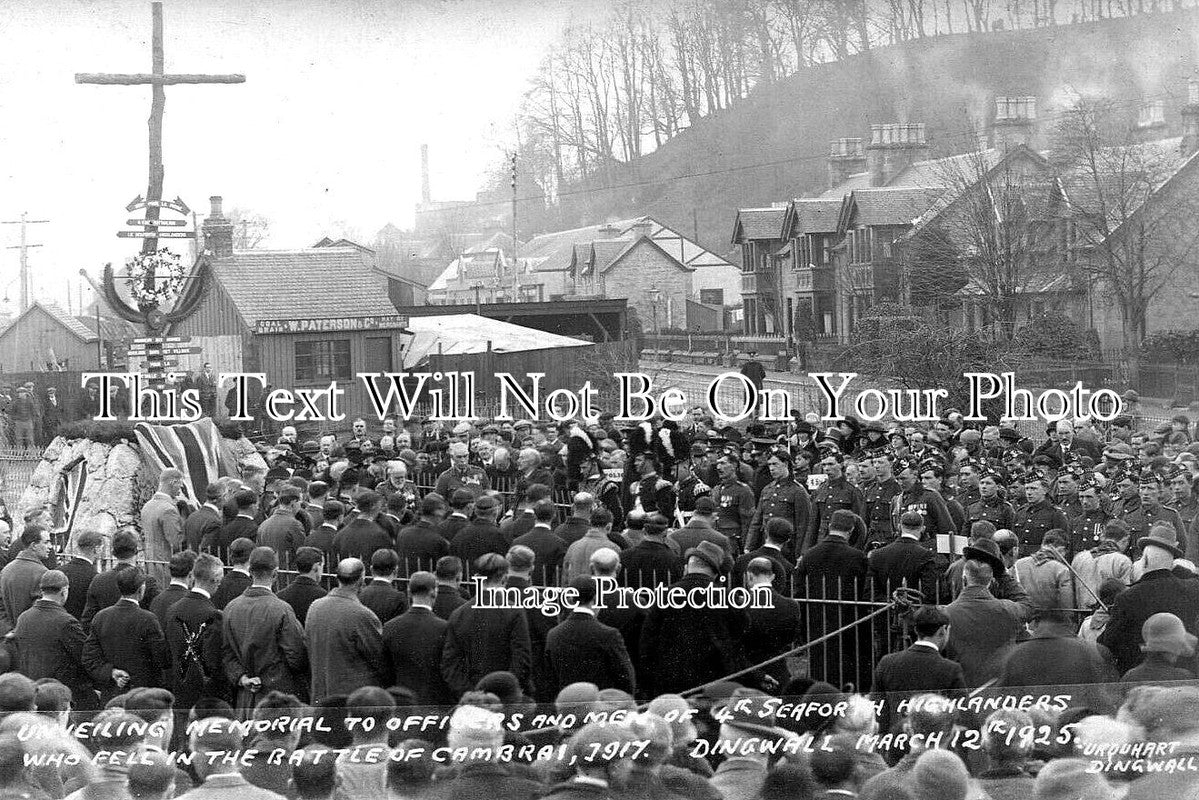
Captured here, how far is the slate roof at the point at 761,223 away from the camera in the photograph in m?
14.8

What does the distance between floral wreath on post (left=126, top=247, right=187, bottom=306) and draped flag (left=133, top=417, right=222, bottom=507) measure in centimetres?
148

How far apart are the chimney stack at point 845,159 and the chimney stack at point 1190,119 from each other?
15.1ft

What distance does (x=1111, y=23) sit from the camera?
47.8ft

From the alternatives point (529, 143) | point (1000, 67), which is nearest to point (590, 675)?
point (529, 143)

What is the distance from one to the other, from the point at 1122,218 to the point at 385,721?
37.4 feet

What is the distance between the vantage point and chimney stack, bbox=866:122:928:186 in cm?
1468

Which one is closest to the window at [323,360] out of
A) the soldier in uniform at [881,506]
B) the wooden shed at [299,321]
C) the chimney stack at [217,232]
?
the wooden shed at [299,321]

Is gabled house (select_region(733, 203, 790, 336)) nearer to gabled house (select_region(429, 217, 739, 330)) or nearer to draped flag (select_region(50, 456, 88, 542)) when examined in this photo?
gabled house (select_region(429, 217, 739, 330))

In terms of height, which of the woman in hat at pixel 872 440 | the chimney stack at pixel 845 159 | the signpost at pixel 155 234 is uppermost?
the chimney stack at pixel 845 159

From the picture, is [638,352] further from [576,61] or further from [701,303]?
[576,61]

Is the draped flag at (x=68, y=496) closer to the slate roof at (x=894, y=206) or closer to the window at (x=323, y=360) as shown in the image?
the window at (x=323, y=360)

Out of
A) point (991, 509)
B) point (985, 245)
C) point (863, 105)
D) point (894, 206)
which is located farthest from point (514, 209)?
point (991, 509)

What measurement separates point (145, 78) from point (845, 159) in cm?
727

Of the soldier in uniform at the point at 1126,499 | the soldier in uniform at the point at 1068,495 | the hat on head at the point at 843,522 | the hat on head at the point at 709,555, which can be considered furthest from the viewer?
the soldier in uniform at the point at 1068,495
